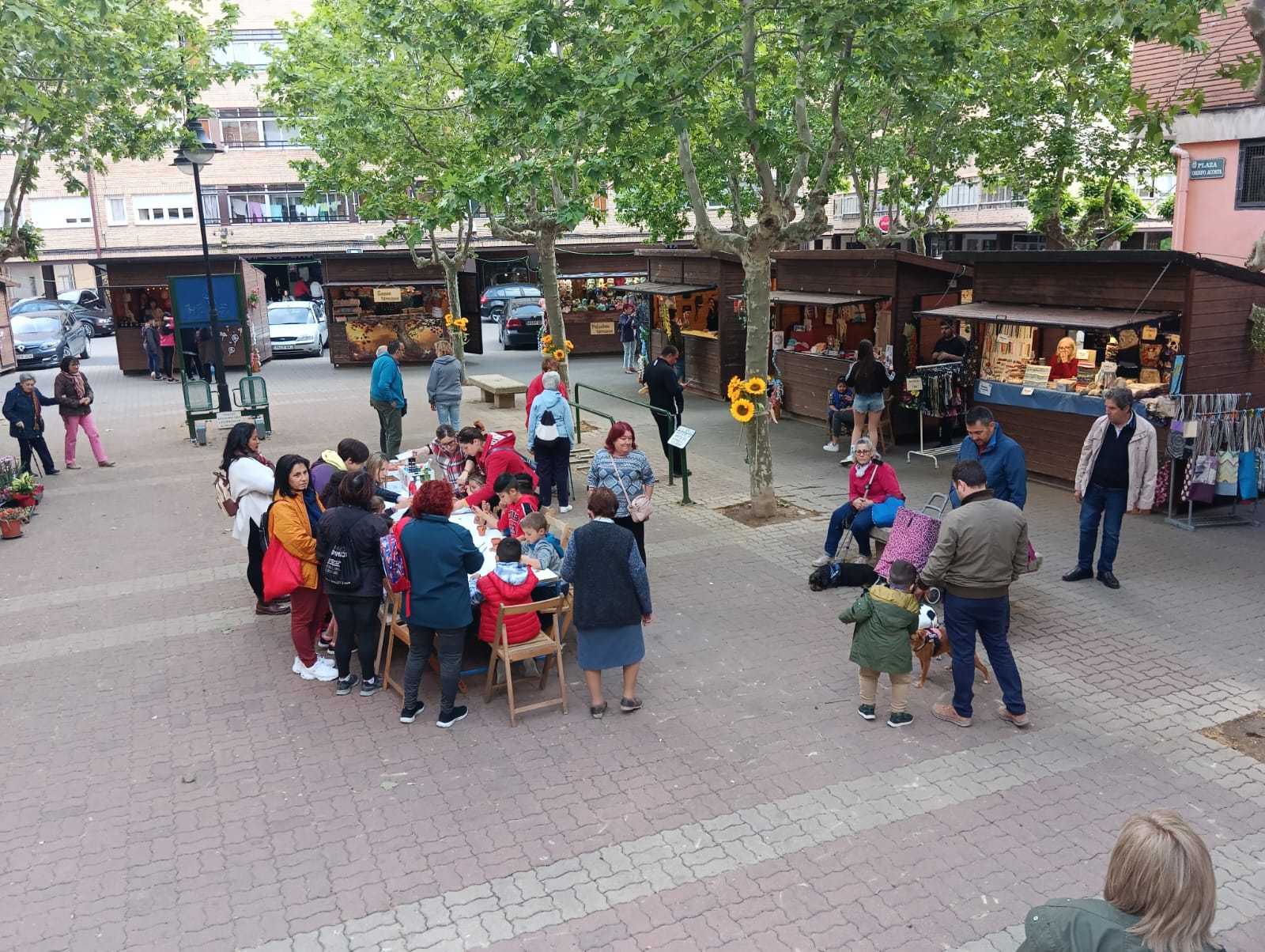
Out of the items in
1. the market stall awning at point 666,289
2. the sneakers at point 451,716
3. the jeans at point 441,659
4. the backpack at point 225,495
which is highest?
the market stall awning at point 666,289

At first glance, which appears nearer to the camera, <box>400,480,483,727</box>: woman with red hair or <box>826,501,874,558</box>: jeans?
<box>400,480,483,727</box>: woman with red hair

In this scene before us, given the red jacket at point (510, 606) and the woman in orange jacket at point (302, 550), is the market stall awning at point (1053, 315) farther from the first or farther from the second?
the woman in orange jacket at point (302, 550)

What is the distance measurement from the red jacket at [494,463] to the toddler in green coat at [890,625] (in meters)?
3.24

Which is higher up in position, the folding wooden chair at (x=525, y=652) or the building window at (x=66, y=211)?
the building window at (x=66, y=211)

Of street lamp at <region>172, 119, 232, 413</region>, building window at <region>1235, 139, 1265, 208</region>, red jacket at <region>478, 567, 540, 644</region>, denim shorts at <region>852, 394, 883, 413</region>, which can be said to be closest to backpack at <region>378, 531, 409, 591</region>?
red jacket at <region>478, 567, 540, 644</region>

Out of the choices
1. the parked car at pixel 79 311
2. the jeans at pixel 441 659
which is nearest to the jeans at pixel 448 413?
the jeans at pixel 441 659

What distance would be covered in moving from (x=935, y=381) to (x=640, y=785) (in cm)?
970

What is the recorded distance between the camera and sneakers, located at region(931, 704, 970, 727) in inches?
261

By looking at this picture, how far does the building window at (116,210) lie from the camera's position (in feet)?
131

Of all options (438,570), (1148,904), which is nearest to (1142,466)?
(438,570)

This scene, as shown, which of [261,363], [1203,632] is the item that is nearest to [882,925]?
[1203,632]

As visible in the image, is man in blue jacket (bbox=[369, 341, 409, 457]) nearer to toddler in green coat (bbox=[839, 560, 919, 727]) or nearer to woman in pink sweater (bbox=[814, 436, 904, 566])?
woman in pink sweater (bbox=[814, 436, 904, 566])

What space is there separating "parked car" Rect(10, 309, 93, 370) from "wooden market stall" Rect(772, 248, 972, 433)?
20.2 m

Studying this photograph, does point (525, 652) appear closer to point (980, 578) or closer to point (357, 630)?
point (357, 630)
